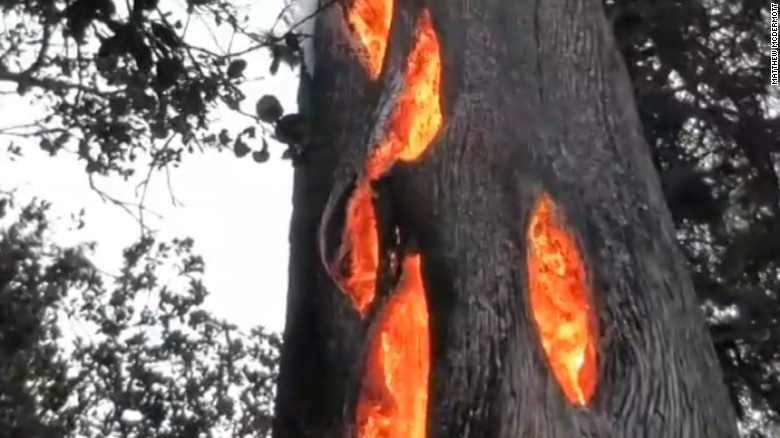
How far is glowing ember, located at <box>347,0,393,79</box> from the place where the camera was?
4.07m

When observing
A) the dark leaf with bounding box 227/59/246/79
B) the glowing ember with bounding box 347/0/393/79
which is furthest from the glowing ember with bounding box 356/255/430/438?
the glowing ember with bounding box 347/0/393/79

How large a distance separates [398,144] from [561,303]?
66 cm

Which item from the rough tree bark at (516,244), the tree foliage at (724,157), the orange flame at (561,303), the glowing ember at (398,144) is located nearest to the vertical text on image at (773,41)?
the tree foliage at (724,157)

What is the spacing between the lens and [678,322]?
319 cm

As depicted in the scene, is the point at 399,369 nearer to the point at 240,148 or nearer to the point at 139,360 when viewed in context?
the point at 240,148

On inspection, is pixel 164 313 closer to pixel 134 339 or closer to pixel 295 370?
pixel 134 339

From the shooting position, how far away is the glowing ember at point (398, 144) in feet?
11.5

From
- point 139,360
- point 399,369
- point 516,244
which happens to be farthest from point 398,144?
point 139,360

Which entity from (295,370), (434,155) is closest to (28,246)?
(295,370)

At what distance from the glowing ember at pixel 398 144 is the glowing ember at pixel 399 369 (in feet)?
0.63

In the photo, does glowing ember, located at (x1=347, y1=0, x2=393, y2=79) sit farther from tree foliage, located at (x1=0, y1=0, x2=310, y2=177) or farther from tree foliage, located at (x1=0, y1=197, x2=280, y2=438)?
tree foliage, located at (x1=0, y1=197, x2=280, y2=438)

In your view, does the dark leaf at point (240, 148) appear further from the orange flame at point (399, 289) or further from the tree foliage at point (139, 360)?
the tree foliage at point (139, 360)

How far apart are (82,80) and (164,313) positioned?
516cm

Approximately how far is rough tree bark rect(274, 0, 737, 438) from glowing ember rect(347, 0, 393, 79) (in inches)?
9.0
